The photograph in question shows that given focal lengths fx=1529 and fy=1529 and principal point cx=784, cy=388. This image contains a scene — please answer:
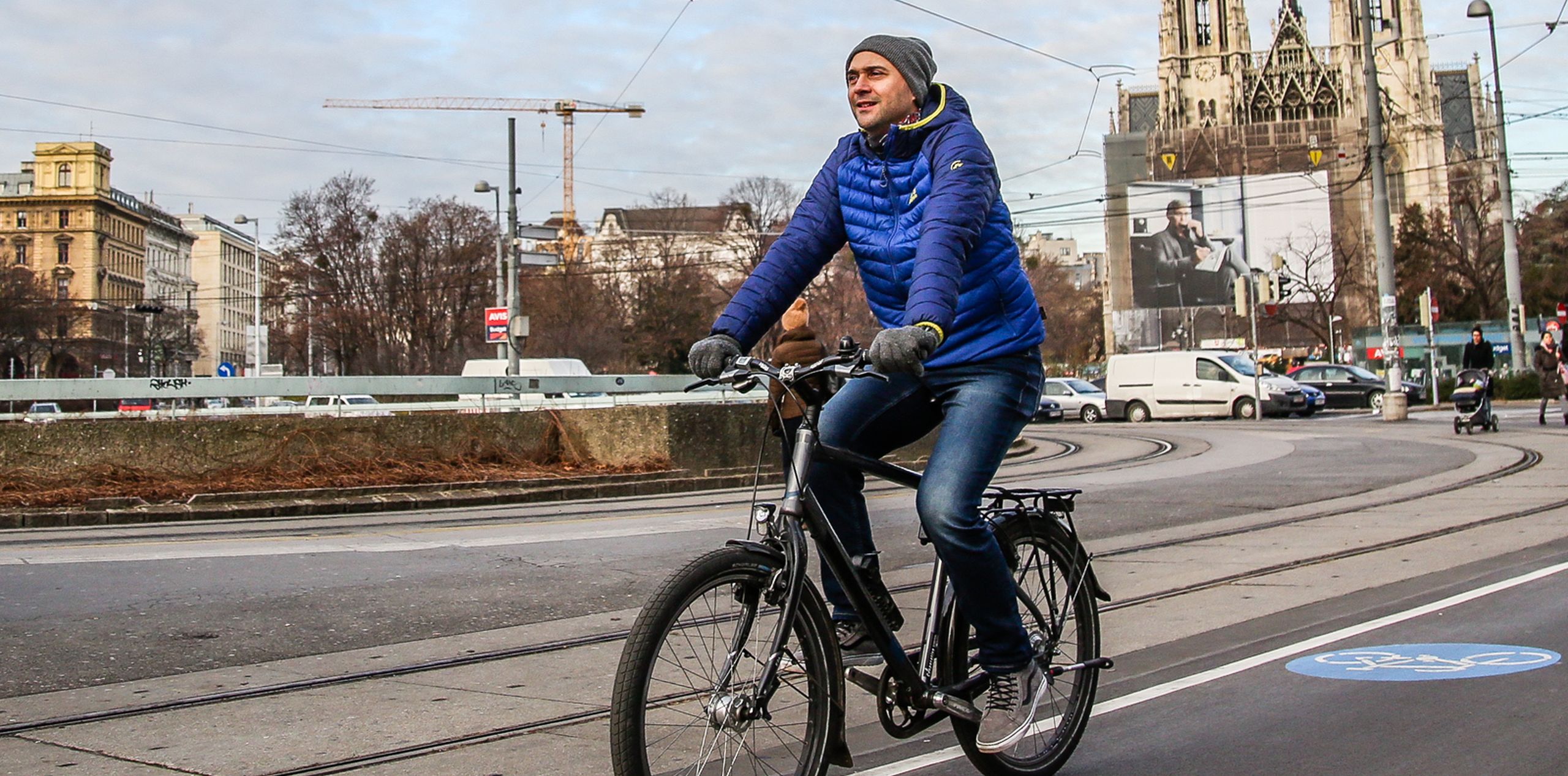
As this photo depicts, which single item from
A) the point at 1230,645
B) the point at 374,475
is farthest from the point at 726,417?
the point at 1230,645

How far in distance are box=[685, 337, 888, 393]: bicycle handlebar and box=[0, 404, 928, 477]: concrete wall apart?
865cm

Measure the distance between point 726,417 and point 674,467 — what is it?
930mm

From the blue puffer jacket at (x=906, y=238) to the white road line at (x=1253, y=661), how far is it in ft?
3.61

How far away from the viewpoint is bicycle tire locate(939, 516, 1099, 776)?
3.85 metres

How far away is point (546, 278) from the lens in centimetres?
6906

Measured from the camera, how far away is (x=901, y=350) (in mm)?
3291

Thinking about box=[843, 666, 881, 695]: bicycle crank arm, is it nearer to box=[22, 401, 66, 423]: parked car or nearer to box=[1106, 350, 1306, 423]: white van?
box=[22, 401, 66, 423]: parked car

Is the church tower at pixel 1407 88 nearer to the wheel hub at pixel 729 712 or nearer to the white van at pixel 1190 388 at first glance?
the white van at pixel 1190 388

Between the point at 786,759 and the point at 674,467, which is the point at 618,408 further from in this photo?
the point at 786,759

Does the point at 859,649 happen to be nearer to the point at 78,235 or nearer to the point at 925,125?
the point at 925,125

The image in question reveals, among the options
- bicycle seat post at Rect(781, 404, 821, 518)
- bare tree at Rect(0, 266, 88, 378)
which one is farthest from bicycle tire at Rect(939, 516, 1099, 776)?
bare tree at Rect(0, 266, 88, 378)

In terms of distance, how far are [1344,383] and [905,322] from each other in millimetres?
39127

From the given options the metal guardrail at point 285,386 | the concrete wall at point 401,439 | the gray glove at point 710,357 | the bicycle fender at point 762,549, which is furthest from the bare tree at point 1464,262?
the bicycle fender at point 762,549

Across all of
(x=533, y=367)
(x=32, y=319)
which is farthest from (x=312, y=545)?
(x=32, y=319)
